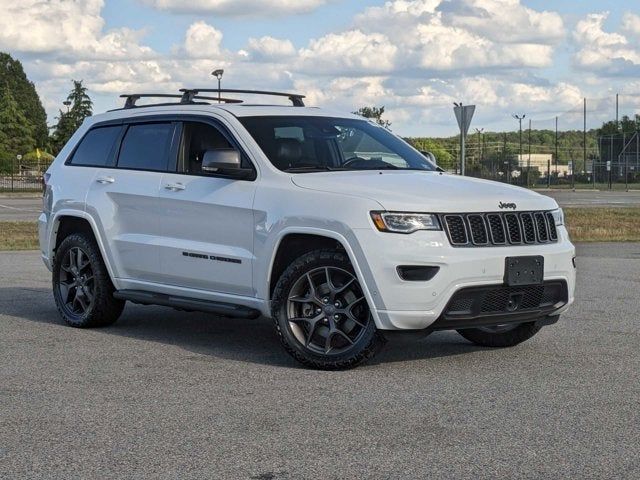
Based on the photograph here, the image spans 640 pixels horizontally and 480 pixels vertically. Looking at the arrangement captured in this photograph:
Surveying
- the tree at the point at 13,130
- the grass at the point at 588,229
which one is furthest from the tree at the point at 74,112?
the grass at the point at 588,229

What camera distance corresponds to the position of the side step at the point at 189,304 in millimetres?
7961

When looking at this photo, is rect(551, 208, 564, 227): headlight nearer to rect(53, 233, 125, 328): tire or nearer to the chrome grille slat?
the chrome grille slat

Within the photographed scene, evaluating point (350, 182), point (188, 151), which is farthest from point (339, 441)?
point (188, 151)

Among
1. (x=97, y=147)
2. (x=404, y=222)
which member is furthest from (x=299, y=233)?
(x=97, y=147)

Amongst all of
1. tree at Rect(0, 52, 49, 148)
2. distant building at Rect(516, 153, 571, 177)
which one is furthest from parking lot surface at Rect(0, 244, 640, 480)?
tree at Rect(0, 52, 49, 148)

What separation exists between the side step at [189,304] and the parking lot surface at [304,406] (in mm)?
308

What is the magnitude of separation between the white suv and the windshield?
16 mm

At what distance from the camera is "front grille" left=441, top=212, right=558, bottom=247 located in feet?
23.4

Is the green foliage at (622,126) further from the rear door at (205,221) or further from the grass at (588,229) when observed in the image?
the rear door at (205,221)

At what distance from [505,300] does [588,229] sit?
18.5 metres

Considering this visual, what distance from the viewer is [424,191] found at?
23.9 feet

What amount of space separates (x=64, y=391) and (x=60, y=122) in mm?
106203

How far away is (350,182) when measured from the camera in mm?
7531

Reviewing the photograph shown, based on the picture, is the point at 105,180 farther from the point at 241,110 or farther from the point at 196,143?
the point at 241,110
